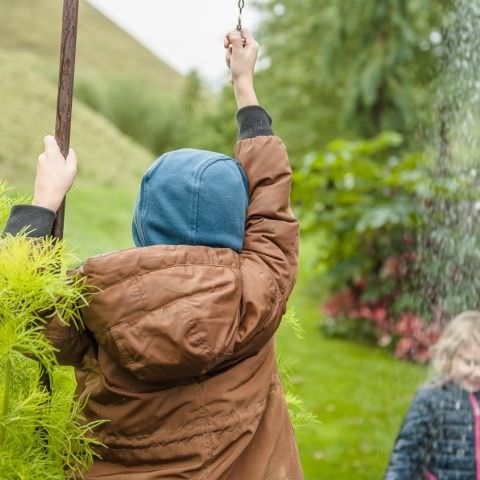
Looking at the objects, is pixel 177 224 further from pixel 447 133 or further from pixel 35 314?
pixel 447 133

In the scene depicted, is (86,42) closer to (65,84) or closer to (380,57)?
(380,57)

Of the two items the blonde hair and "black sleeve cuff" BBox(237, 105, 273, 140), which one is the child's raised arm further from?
the blonde hair

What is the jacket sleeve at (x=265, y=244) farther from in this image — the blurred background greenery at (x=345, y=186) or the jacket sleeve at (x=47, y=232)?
the blurred background greenery at (x=345, y=186)

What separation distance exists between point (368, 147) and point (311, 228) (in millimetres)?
931

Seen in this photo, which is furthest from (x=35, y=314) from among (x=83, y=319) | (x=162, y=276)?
(x=162, y=276)

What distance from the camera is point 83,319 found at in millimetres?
1417

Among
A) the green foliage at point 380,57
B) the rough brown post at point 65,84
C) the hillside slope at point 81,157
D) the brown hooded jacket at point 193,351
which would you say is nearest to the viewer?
the brown hooded jacket at point 193,351

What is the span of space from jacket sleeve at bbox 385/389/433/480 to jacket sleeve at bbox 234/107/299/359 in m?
1.59

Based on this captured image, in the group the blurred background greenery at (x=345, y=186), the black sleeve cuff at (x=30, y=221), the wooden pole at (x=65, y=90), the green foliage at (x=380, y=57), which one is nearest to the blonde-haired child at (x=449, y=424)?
the blurred background greenery at (x=345, y=186)

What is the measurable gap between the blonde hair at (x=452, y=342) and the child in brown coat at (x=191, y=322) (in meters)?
1.54

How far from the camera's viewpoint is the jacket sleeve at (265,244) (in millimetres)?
1418

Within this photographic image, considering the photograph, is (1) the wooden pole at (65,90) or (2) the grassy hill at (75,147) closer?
(1) the wooden pole at (65,90)

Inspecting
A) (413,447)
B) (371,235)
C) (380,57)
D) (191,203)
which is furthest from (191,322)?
(380,57)

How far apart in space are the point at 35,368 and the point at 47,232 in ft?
0.86
